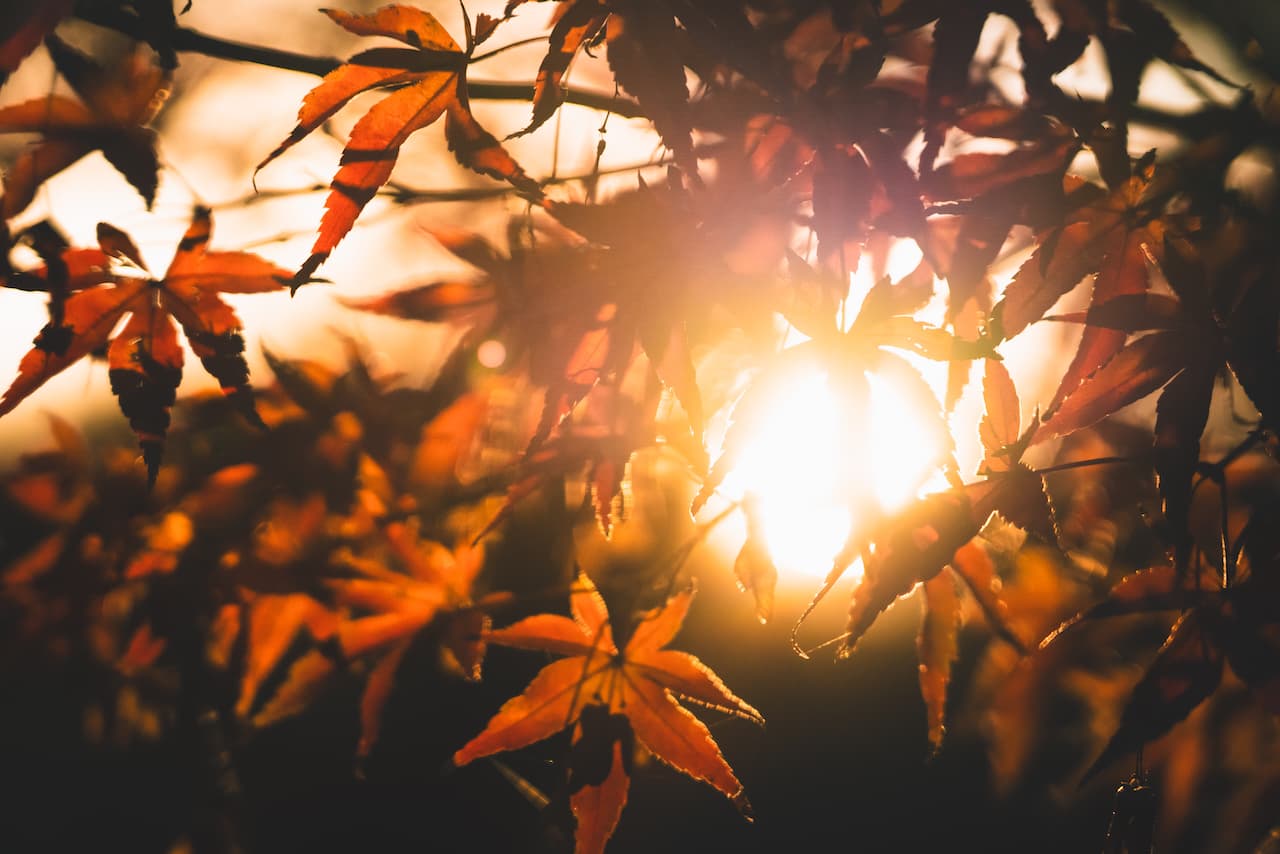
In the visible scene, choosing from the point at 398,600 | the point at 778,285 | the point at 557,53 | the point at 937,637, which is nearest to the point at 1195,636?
the point at 937,637

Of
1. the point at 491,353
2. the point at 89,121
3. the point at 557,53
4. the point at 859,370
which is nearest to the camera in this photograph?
the point at 557,53

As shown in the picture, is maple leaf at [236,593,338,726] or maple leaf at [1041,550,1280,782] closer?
maple leaf at [1041,550,1280,782]

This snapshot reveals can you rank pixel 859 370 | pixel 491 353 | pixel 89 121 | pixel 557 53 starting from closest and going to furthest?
pixel 557 53 < pixel 859 370 < pixel 89 121 < pixel 491 353

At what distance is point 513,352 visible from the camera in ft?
3.47

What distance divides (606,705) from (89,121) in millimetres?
924

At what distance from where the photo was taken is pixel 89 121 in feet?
2.73

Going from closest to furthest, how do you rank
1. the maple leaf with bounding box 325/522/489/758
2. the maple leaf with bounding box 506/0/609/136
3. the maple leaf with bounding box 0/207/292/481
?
the maple leaf with bounding box 506/0/609/136 < the maple leaf with bounding box 0/207/292/481 < the maple leaf with bounding box 325/522/489/758

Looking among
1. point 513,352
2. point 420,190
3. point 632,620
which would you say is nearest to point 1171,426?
point 632,620

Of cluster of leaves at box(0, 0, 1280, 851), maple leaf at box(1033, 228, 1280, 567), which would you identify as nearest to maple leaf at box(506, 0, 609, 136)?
cluster of leaves at box(0, 0, 1280, 851)

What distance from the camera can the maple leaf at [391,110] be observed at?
24.2 inches

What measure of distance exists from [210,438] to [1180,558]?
143 centimetres

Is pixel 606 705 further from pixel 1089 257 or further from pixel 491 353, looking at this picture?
pixel 1089 257

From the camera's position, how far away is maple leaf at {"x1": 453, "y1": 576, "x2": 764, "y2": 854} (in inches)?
32.5

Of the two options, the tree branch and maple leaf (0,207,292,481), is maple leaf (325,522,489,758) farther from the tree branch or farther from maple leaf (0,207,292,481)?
the tree branch
